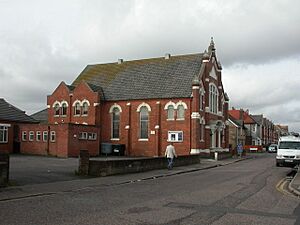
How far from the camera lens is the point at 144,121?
47969mm

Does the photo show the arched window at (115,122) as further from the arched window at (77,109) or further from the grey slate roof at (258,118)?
the grey slate roof at (258,118)

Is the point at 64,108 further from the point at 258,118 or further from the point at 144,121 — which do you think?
the point at 258,118

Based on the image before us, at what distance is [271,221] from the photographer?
9.69 metres

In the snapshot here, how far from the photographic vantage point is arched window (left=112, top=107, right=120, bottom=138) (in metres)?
49.6

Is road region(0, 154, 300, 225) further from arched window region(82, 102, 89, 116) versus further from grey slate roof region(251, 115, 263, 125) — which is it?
grey slate roof region(251, 115, 263, 125)

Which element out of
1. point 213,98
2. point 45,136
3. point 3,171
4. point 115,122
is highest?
point 213,98

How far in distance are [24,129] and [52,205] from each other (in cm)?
3259

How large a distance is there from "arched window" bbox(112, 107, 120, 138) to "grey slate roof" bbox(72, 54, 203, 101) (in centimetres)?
167

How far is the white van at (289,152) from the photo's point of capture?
94.8ft

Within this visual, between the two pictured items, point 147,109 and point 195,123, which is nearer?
point 195,123

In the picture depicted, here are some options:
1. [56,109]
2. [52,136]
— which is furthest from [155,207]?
[56,109]

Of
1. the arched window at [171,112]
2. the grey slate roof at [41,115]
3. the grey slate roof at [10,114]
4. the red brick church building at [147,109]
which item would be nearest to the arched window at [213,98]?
the red brick church building at [147,109]

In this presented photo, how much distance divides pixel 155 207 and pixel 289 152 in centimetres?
2062

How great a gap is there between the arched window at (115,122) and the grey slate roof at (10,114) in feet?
33.1
